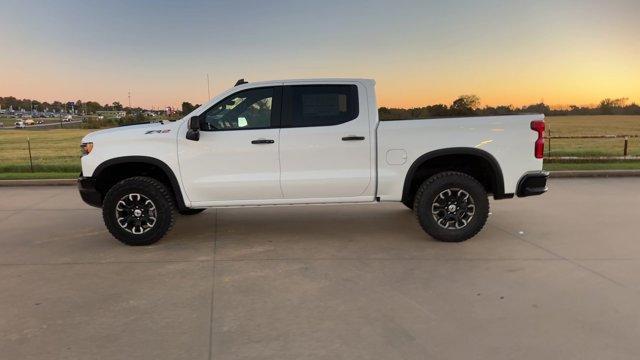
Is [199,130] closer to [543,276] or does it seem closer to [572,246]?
[543,276]

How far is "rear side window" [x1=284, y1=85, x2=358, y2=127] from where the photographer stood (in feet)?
19.7

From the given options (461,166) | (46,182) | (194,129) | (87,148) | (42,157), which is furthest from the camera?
(42,157)

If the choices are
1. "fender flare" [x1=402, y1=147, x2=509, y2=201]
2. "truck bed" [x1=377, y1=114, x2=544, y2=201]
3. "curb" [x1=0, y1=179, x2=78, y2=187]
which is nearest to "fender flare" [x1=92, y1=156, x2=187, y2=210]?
"truck bed" [x1=377, y1=114, x2=544, y2=201]

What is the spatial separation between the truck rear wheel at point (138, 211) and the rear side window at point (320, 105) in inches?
70.4

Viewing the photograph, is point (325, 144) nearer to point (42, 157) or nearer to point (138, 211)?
point (138, 211)

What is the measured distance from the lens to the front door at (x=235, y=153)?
5926 mm

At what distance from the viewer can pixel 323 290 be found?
4.48 m

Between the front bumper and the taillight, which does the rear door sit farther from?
the front bumper

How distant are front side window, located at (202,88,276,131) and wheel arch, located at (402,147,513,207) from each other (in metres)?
1.82

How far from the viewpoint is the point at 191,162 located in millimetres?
5957

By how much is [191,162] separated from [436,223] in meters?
3.07

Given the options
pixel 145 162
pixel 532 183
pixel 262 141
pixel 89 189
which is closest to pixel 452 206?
pixel 532 183

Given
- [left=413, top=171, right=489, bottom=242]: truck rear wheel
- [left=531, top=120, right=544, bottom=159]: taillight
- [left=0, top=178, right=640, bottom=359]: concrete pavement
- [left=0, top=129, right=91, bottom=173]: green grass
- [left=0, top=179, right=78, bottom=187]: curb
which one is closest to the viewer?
[left=0, top=178, right=640, bottom=359]: concrete pavement

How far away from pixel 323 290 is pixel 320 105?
2517 millimetres
